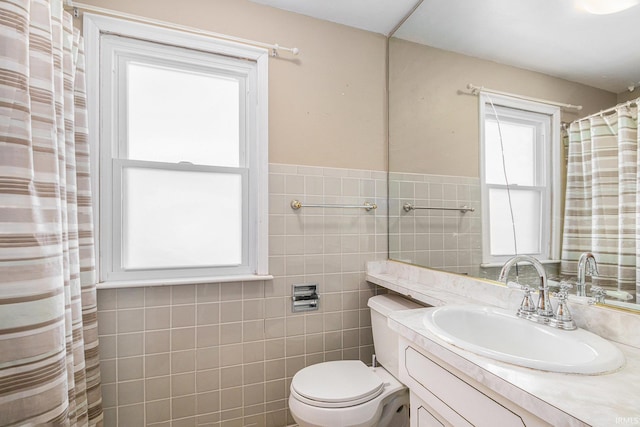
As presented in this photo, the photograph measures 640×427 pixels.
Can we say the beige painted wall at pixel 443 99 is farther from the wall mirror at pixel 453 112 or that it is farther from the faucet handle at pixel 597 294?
the faucet handle at pixel 597 294

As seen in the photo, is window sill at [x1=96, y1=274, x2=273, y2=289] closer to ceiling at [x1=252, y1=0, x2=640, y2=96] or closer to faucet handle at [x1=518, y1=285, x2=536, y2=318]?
faucet handle at [x1=518, y1=285, x2=536, y2=318]

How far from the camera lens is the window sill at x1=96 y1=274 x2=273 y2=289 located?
141 centimetres

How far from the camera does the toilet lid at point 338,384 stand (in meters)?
1.28

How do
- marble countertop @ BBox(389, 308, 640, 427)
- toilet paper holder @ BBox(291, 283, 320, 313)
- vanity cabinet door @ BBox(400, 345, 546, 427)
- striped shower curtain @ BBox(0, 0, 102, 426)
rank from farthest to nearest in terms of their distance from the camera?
1. toilet paper holder @ BBox(291, 283, 320, 313)
2. striped shower curtain @ BBox(0, 0, 102, 426)
3. vanity cabinet door @ BBox(400, 345, 546, 427)
4. marble countertop @ BBox(389, 308, 640, 427)

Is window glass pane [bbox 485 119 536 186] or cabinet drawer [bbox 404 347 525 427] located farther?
window glass pane [bbox 485 119 536 186]

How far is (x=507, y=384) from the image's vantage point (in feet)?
2.10

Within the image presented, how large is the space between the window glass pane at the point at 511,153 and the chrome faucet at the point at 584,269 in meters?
0.32

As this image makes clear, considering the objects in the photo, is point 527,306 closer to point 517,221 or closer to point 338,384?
point 517,221

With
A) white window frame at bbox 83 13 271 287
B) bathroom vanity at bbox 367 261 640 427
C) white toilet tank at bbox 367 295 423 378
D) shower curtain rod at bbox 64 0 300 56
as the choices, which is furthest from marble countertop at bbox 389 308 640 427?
shower curtain rod at bbox 64 0 300 56

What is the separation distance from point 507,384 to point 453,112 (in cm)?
128

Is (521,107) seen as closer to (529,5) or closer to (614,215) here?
(529,5)

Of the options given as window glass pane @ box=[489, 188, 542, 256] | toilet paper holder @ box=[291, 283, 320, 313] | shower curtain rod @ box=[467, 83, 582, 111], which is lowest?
toilet paper holder @ box=[291, 283, 320, 313]

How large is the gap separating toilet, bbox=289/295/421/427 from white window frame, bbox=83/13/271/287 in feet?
1.95

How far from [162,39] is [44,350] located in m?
1.43
